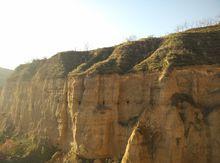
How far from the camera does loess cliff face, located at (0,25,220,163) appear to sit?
88.6 ft

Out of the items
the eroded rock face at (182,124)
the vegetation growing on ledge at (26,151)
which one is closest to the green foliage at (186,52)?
the eroded rock face at (182,124)

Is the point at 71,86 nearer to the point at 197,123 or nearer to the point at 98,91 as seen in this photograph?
the point at 98,91

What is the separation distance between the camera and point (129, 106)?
3225cm

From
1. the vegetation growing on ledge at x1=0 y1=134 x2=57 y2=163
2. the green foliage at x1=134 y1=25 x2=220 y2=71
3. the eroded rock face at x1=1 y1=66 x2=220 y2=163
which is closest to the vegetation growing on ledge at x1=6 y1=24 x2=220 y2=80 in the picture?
the green foliage at x1=134 y1=25 x2=220 y2=71

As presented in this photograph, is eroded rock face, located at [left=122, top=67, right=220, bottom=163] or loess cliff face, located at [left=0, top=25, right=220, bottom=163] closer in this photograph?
eroded rock face, located at [left=122, top=67, right=220, bottom=163]

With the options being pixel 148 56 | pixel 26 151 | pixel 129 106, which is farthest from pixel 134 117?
pixel 26 151

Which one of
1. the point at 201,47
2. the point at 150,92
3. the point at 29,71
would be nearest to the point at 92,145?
the point at 150,92

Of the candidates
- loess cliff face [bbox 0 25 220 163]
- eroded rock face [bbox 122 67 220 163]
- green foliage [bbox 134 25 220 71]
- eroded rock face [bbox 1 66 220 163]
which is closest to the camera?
eroded rock face [bbox 122 67 220 163]

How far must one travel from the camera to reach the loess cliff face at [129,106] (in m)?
27.0

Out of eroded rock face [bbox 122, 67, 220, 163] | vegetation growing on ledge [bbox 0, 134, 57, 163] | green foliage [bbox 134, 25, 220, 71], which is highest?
green foliage [bbox 134, 25, 220, 71]

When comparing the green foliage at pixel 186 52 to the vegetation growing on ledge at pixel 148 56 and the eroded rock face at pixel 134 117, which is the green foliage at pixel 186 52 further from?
the eroded rock face at pixel 134 117

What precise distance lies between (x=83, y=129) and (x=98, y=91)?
4.02 meters

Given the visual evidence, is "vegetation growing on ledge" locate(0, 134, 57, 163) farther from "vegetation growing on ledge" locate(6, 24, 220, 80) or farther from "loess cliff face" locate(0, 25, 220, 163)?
"vegetation growing on ledge" locate(6, 24, 220, 80)

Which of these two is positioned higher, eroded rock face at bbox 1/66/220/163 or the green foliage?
the green foliage
